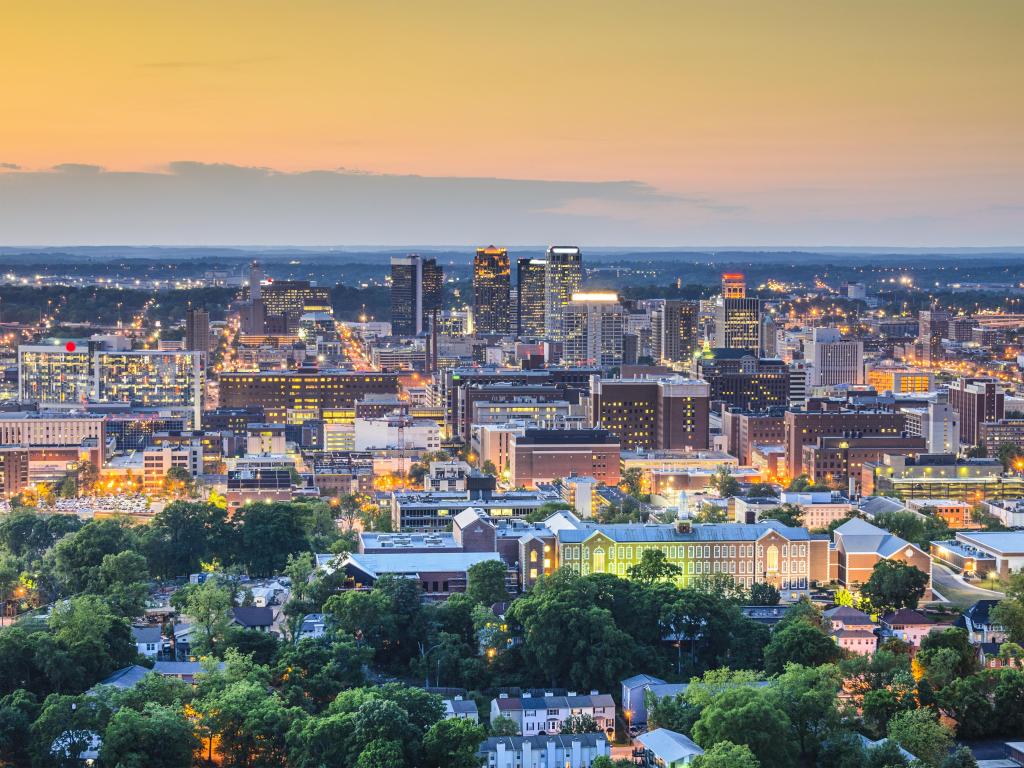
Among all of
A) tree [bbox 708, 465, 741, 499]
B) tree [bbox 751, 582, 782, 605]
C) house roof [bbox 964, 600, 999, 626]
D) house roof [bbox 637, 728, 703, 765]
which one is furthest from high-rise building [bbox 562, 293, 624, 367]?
house roof [bbox 637, 728, 703, 765]

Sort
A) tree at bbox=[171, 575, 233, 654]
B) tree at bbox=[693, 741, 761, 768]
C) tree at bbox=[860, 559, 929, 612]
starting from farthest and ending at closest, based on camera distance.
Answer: tree at bbox=[860, 559, 929, 612] < tree at bbox=[171, 575, 233, 654] < tree at bbox=[693, 741, 761, 768]

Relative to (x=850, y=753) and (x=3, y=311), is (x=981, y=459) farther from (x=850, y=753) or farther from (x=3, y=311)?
(x=3, y=311)

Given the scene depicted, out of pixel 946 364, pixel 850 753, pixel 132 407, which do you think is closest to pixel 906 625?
pixel 850 753

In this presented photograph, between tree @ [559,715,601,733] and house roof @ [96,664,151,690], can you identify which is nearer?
tree @ [559,715,601,733]

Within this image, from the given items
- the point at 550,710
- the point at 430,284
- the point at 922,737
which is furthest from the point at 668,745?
the point at 430,284

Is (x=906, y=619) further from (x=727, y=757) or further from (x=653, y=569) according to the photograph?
(x=727, y=757)

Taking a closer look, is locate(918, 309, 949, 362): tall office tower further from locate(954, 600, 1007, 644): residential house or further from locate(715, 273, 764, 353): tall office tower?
locate(954, 600, 1007, 644): residential house
